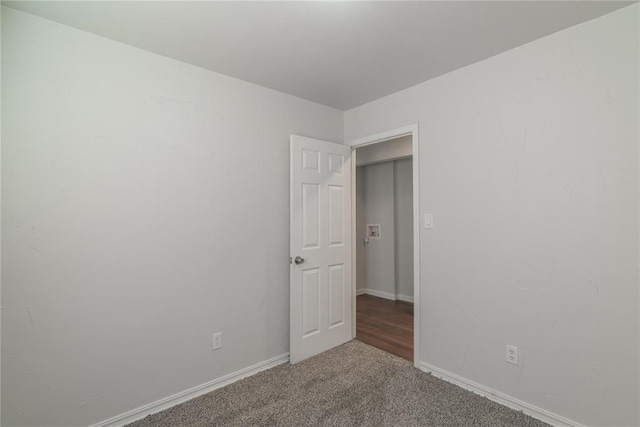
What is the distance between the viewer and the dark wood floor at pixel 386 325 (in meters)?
3.09

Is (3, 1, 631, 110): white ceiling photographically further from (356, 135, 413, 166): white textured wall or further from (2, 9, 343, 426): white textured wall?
(356, 135, 413, 166): white textured wall

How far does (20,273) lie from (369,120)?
112 inches

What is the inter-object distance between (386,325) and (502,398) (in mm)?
1633

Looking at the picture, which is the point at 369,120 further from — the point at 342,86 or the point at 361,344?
the point at 361,344

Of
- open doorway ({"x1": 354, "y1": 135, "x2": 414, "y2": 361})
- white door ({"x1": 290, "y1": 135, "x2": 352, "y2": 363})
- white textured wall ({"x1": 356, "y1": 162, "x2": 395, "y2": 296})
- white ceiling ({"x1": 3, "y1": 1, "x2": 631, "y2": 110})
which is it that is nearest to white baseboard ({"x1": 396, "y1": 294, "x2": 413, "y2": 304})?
open doorway ({"x1": 354, "y1": 135, "x2": 414, "y2": 361})

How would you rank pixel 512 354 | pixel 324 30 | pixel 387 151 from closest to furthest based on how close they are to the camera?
pixel 324 30 → pixel 512 354 → pixel 387 151

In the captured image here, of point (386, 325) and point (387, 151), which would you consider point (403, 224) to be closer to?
point (387, 151)

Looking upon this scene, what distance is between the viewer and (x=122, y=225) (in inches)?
77.3

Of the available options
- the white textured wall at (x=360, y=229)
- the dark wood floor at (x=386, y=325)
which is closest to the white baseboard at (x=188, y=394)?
the dark wood floor at (x=386, y=325)

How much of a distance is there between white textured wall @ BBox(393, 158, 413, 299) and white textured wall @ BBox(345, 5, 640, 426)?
2214 mm

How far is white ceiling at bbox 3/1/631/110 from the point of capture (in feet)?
5.40

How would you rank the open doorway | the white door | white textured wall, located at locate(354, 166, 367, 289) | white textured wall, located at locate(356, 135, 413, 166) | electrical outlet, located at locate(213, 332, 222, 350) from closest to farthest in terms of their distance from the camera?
electrical outlet, located at locate(213, 332, 222, 350), the white door, white textured wall, located at locate(356, 135, 413, 166), the open doorway, white textured wall, located at locate(354, 166, 367, 289)

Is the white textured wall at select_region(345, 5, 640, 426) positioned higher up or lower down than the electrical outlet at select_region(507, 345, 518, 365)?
higher up

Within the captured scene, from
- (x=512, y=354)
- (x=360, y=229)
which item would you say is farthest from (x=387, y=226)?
(x=512, y=354)
